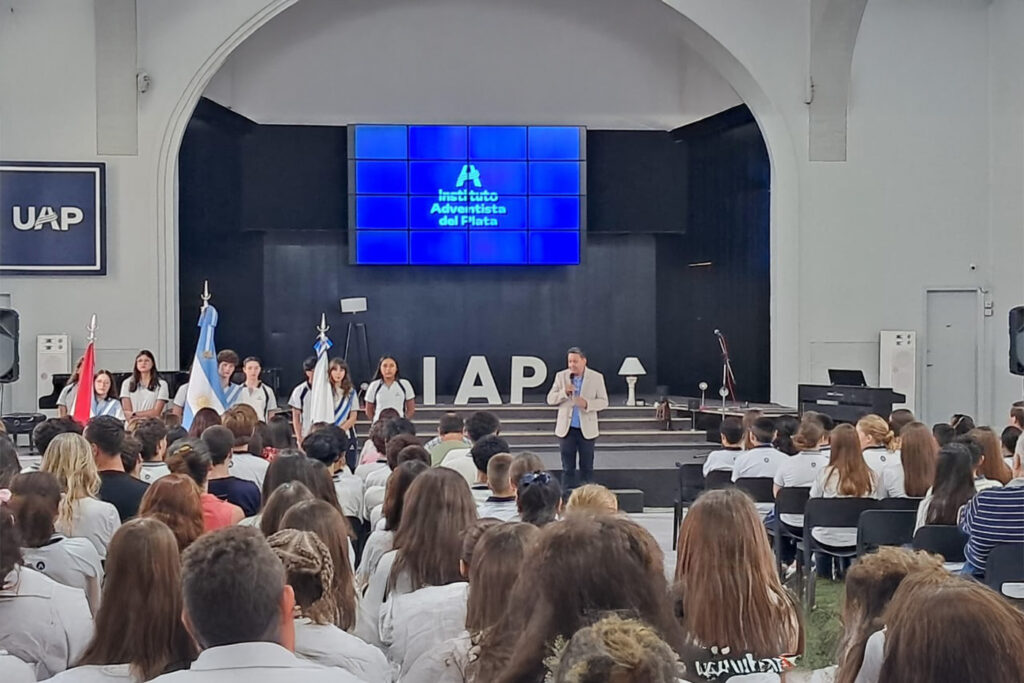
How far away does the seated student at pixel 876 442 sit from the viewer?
6.78 meters

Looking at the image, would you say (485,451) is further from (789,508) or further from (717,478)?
(717,478)

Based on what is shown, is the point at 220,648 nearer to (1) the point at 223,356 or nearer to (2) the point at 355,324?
(1) the point at 223,356

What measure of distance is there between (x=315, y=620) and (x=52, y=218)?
10782mm

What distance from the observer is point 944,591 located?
1.90 metres

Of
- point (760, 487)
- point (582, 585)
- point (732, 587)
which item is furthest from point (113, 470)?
point (760, 487)

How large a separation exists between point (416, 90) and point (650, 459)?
6570mm

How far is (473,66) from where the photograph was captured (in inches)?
626

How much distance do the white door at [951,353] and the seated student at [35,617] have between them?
39.7 ft

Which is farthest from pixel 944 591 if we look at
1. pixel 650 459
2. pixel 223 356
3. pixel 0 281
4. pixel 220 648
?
pixel 0 281

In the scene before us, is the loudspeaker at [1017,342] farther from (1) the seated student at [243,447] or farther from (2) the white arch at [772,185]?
(1) the seated student at [243,447]

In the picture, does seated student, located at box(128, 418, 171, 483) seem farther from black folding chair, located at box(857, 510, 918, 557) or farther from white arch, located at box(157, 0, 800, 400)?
white arch, located at box(157, 0, 800, 400)

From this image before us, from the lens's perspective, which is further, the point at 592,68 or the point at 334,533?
the point at 592,68

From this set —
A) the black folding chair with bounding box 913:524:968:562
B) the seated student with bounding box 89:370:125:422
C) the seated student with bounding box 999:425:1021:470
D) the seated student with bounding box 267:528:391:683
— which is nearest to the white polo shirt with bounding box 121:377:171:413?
the seated student with bounding box 89:370:125:422

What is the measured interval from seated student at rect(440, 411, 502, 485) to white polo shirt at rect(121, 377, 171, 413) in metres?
4.18
